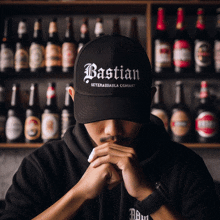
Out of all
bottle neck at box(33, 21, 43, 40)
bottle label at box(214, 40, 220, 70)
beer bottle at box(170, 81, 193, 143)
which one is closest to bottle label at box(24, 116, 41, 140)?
bottle neck at box(33, 21, 43, 40)

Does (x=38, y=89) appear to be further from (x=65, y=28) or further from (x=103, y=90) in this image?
(x=103, y=90)

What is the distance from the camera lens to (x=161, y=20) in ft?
4.90

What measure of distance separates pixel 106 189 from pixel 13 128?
93 cm

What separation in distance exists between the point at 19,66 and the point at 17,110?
0.29 m

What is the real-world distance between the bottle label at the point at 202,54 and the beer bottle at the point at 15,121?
3.71 ft

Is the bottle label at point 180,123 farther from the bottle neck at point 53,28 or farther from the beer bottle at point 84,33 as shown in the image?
the bottle neck at point 53,28

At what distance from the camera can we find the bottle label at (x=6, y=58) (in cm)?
149

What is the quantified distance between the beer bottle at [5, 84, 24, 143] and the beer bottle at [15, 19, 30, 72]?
14cm

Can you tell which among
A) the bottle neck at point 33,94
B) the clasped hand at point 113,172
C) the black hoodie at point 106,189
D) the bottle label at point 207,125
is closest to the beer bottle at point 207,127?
the bottle label at point 207,125

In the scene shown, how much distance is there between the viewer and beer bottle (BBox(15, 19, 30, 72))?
147cm

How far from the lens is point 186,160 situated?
777 millimetres

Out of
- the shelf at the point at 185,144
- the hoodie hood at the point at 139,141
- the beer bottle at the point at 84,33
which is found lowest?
the shelf at the point at 185,144

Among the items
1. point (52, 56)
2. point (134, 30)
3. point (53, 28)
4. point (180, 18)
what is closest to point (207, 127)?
point (180, 18)

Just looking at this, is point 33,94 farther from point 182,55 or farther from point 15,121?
point 182,55
